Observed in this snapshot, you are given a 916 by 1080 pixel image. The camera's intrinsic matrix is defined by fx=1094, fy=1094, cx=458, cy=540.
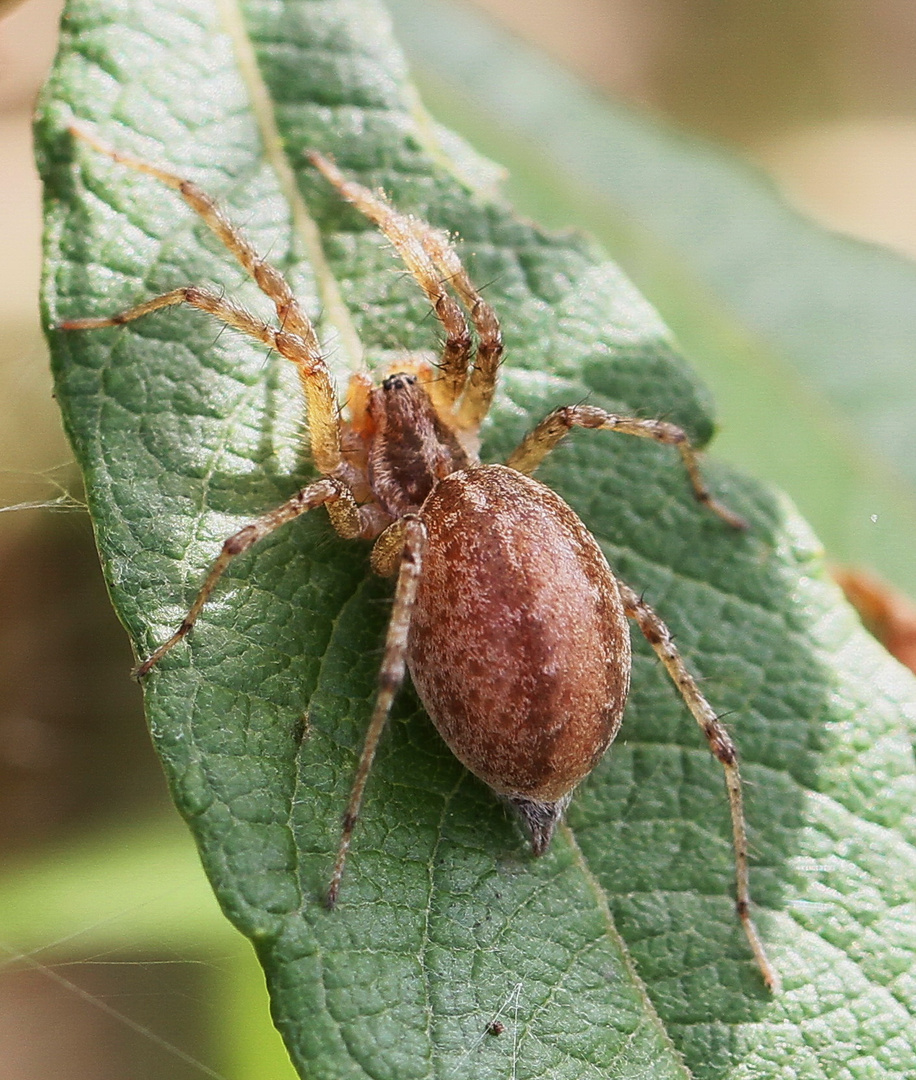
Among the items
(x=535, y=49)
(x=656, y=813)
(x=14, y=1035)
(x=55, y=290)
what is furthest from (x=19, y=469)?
(x=535, y=49)

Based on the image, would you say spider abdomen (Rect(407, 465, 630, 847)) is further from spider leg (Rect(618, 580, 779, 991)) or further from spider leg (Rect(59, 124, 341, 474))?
spider leg (Rect(59, 124, 341, 474))

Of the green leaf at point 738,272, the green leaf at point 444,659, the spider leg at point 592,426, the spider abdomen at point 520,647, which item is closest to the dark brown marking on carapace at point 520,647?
the spider abdomen at point 520,647

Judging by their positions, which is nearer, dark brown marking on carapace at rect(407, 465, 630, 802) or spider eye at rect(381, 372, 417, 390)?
dark brown marking on carapace at rect(407, 465, 630, 802)

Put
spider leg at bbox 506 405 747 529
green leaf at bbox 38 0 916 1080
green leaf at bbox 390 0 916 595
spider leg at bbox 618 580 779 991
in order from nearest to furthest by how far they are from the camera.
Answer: green leaf at bbox 38 0 916 1080 < spider leg at bbox 618 580 779 991 < spider leg at bbox 506 405 747 529 < green leaf at bbox 390 0 916 595

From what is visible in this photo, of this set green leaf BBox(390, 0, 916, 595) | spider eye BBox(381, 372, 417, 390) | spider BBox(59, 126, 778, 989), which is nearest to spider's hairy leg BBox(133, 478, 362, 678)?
spider BBox(59, 126, 778, 989)

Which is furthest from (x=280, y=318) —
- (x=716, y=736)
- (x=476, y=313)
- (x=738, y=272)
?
(x=738, y=272)

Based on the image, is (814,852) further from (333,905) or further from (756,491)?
(333,905)

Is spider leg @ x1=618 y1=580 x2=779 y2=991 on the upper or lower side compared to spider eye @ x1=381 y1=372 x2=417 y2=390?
lower
